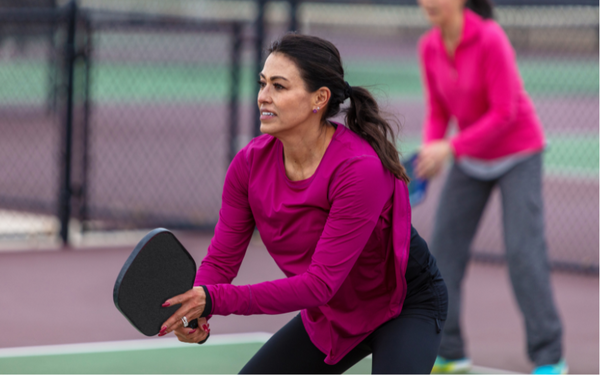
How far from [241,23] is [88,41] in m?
1.49

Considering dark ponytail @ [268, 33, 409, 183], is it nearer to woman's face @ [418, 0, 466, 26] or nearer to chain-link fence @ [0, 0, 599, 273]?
chain-link fence @ [0, 0, 599, 273]

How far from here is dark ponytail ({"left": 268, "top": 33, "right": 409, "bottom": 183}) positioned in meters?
2.89

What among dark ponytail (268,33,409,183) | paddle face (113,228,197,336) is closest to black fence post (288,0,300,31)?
dark ponytail (268,33,409,183)

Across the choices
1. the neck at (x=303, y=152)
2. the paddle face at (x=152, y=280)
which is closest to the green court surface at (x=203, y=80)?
the neck at (x=303, y=152)

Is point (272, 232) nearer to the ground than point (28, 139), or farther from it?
farther from it

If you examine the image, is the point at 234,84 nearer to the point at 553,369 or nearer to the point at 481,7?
the point at 481,7

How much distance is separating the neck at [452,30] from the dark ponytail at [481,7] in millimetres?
168

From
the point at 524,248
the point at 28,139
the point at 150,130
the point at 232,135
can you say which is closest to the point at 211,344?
the point at 524,248

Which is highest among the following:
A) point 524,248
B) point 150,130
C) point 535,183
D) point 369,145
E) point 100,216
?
point 369,145

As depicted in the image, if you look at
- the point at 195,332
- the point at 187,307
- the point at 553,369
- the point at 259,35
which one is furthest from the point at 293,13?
the point at 187,307

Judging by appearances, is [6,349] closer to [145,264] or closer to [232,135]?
[145,264]

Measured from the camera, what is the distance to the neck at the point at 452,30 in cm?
463

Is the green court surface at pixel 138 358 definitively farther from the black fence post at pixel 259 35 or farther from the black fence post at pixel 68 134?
the black fence post at pixel 259 35

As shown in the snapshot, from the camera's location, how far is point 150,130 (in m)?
18.7
